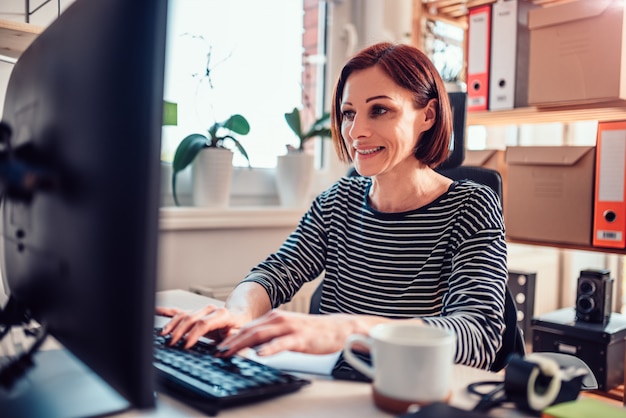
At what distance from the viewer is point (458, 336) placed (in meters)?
0.87

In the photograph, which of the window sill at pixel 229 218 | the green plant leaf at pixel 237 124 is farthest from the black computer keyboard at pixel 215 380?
the green plant leaf at pixel 237 124

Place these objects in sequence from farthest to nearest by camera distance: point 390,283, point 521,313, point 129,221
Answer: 1. point 521,313
2. point 390,283
3. point 129,221

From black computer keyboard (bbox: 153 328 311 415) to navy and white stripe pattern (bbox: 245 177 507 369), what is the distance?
15.6 inches

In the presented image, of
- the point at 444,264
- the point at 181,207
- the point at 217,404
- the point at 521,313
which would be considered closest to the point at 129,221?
the point at 217,404

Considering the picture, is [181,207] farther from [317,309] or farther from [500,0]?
[500,0]

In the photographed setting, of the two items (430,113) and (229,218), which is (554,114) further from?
(229,218)

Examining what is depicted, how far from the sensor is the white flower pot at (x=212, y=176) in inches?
70.8

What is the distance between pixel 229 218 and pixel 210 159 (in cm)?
19

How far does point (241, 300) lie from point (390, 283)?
0.33m

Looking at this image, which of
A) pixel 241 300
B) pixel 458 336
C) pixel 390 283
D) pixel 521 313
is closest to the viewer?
pixel 458 336

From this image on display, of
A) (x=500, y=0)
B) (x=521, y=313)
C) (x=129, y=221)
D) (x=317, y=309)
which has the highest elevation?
(x=500, y=0)

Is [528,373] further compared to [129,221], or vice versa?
[528,373]

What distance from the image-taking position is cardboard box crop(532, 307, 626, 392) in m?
2.02

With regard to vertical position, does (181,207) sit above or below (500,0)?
below
